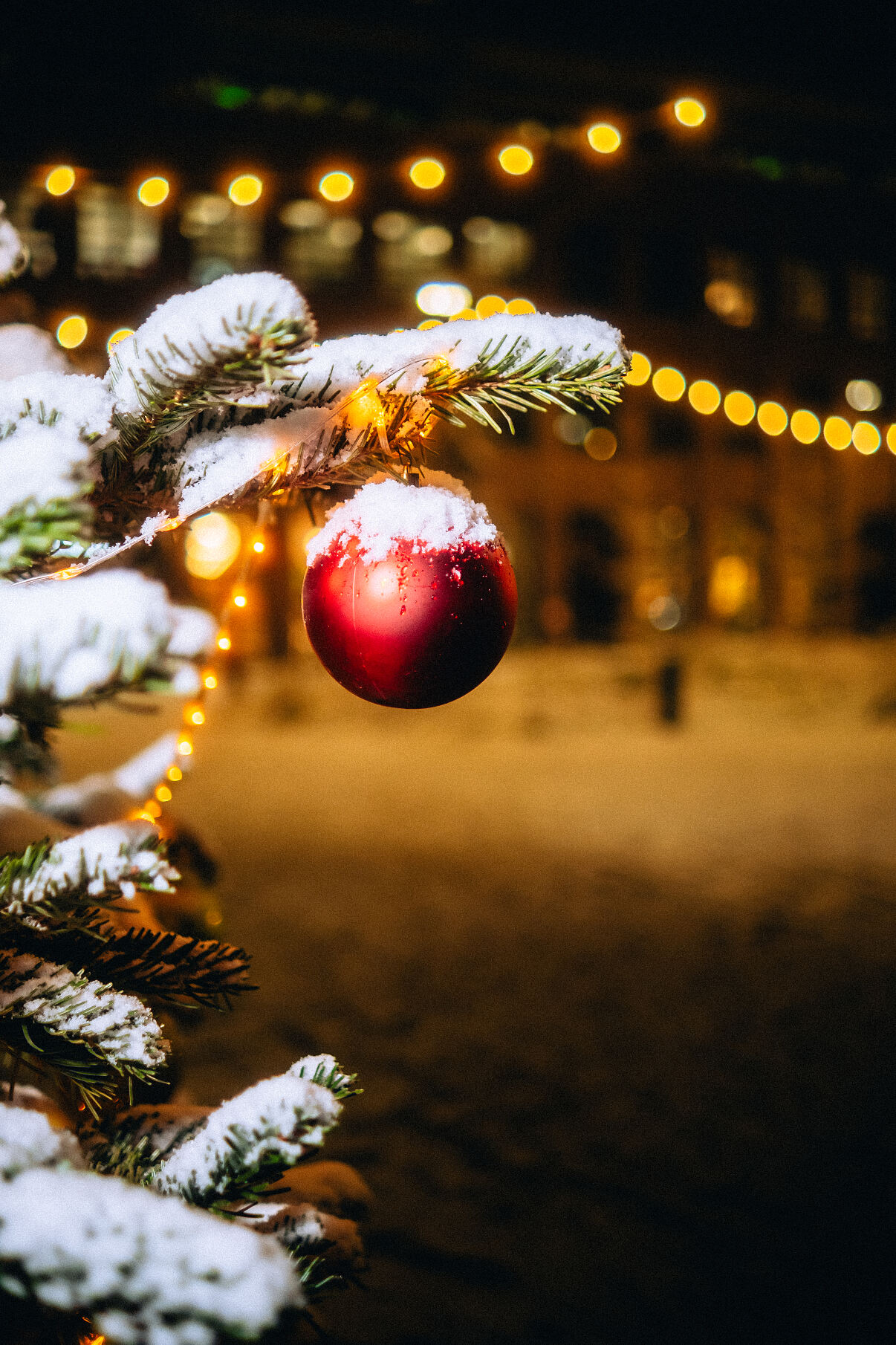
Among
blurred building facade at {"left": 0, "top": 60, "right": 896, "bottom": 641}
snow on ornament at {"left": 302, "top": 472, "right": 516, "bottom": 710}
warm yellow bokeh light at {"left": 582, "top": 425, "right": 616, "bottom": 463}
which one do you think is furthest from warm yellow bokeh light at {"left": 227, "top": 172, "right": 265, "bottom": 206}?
warm yellow bokeh light at {"left": 582, "top": 425, "right": 616, "bottom": 463}

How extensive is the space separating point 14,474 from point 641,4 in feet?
19.2

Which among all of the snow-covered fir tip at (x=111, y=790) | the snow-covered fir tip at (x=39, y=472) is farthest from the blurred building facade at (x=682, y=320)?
the snow-covered fir tip at (x=39, y=472)

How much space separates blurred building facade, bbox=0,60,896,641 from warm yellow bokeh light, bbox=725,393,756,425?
0.04 meters

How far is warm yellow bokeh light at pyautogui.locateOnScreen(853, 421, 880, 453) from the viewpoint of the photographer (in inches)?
159

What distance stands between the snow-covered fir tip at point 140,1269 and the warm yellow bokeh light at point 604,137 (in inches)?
140

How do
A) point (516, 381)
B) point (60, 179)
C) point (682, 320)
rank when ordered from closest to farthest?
point (516, 381) → point (60, 179) → point (682, 320)

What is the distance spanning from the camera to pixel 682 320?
Result: 640 inches

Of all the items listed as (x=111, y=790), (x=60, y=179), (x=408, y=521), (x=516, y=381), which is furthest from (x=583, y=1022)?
(x=60, y=179)

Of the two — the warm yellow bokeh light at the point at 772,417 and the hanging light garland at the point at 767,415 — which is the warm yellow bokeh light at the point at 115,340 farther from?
the warm yellow bokeh light at the point at 772,417

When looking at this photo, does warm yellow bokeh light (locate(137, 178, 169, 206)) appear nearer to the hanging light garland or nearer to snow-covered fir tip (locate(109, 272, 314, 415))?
the hanging light garland

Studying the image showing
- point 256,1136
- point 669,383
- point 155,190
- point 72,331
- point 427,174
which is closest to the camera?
point 256,1136

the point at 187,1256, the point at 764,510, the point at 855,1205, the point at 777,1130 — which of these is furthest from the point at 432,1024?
the point at 764,510

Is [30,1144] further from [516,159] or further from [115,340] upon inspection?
[516,159]

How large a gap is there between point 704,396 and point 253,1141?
3.76 metres
